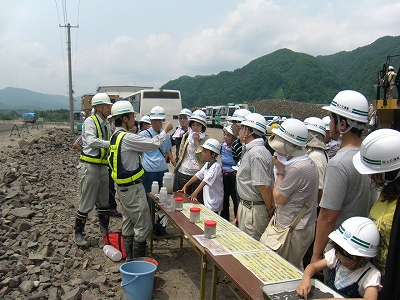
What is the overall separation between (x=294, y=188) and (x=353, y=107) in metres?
0.75

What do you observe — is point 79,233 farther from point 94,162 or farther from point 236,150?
point 236,150

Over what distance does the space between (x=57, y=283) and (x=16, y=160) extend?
8.74m

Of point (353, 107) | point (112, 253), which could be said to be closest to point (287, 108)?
point (112, 253)

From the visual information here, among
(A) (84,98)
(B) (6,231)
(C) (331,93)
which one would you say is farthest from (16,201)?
(C) (331,93)

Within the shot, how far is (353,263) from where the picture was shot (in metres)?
1.78

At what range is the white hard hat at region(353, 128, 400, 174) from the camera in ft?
5.38

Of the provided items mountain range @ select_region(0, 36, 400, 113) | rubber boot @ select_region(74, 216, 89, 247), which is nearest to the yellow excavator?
rubber boot @ select_region(74, 216, 89, 247)

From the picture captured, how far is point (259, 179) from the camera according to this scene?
287 cm

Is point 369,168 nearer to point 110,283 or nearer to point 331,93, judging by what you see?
point 110,283

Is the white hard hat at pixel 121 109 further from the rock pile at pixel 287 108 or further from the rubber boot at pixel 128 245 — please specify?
the rock pile at pixel 287 108

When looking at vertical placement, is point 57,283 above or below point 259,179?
below

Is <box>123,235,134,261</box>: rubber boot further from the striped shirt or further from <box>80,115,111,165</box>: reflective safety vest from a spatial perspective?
the striped shirt

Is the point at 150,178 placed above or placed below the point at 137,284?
above

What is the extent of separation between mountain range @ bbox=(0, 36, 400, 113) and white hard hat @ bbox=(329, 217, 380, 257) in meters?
67.3
